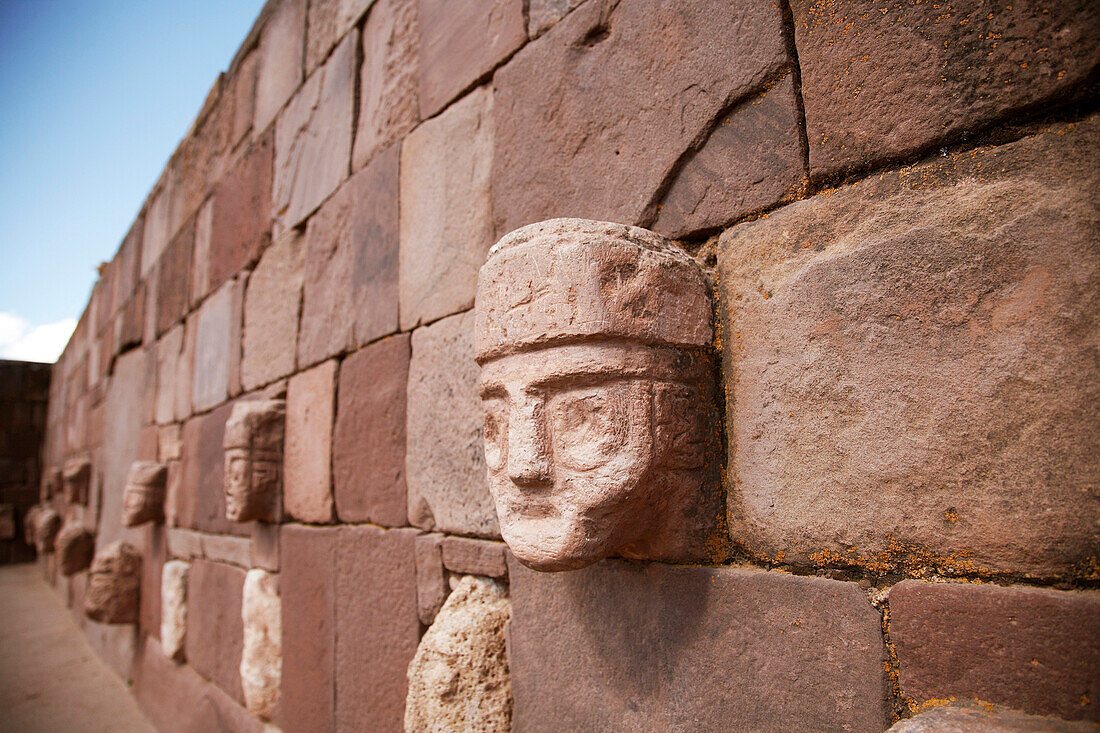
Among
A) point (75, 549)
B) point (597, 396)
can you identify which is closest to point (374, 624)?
point (597, 396)

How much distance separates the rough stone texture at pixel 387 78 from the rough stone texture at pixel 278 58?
88cm

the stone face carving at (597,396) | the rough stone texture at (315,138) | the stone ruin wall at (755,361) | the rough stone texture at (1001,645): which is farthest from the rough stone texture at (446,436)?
the rough stone texture at (315,138)

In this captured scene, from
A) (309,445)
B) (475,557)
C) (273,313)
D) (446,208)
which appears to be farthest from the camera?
(273,313)

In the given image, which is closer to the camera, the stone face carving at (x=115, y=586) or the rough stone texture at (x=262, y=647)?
the rough stone texture at (x=262, y=647)

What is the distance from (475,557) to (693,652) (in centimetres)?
83

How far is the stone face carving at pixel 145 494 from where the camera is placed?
464 centimetres

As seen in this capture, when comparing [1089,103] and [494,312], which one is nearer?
[1089,103]

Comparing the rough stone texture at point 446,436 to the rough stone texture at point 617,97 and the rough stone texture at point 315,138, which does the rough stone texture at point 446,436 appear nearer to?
the rough stone texture at point 617,97

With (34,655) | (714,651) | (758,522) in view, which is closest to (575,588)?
(714,651)

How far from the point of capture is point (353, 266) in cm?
278

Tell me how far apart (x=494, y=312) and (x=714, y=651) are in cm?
82

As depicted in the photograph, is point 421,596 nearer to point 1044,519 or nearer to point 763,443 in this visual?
point 763,443

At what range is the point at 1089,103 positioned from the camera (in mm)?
932

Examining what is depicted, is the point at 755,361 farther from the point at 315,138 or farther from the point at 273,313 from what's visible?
the point at 273,313
